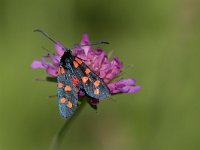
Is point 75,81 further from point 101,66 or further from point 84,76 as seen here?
point 101,66

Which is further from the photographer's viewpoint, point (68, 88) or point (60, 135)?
point (68, 88)

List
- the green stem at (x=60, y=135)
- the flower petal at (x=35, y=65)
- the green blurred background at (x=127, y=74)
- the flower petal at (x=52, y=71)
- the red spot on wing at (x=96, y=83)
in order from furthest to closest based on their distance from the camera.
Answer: the green blurred background at (x=127, y=74) < the flower petal at (x=35, y=65) < the flower petal at (x=52, y=71) < the red spot on wing at (x=96, y=83) < the green stem at (x=60, y=135)

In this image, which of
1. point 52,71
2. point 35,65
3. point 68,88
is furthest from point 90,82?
→ point 35,65

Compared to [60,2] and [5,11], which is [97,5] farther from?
[5,11]

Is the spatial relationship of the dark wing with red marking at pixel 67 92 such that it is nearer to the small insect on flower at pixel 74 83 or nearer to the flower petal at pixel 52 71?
the small insect on flower at pixel 74 83

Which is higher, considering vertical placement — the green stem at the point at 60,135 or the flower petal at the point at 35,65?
the flower petal at the point at 35,65

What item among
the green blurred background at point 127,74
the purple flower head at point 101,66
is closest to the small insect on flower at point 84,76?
the purple flower head at point 101,66

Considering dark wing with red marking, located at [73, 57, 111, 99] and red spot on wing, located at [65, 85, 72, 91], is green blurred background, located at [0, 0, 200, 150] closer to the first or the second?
dark wing with red marking, located at [73, 57, 111, 99]
